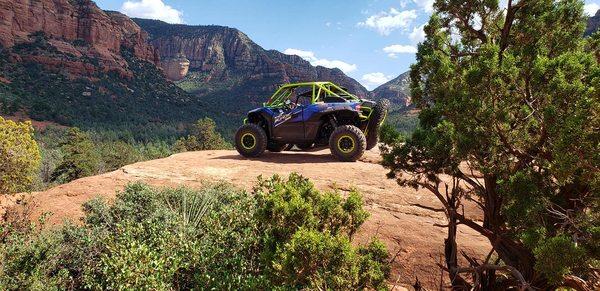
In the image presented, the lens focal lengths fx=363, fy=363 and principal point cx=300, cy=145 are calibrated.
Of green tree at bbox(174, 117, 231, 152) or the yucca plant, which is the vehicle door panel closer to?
the yucca plant

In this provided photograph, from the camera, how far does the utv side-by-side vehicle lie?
9641 mm

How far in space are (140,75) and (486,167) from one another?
4685 inches

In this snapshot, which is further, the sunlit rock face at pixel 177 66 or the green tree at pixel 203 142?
the sunlit rock face at pixel 177 66

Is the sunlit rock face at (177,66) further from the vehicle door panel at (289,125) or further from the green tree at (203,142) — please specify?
the vehicle door panel at (289,125)

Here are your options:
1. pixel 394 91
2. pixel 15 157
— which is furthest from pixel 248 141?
pixel 394 91

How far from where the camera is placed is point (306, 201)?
12.9 ft

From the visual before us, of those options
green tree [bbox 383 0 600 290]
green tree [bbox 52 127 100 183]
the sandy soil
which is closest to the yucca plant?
the sandy soil

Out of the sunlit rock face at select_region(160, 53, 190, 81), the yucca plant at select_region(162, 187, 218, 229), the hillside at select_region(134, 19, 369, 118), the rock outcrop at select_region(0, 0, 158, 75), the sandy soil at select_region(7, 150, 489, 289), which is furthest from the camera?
the sunlit rock face at select_region(160, 53, 190, 81)

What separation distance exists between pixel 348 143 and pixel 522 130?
619 centimetres

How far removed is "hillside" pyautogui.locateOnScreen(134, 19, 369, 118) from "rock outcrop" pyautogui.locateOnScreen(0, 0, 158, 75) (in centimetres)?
3170

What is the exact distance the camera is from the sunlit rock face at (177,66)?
182 meters

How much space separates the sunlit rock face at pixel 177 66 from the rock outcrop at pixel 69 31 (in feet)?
154

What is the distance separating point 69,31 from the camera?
115 m

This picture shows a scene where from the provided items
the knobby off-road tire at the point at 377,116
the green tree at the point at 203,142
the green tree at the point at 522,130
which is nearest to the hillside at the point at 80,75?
the green tree at the point at 203,142
